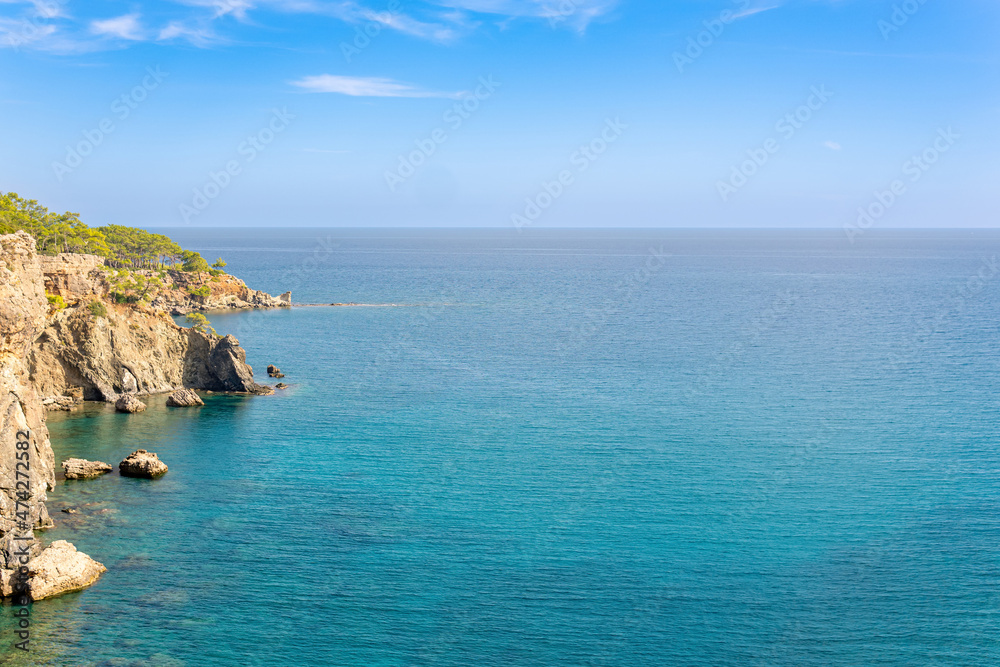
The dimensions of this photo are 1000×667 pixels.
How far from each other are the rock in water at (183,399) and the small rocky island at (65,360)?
0.10 meters

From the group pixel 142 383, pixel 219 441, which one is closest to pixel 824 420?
pixel 219 441

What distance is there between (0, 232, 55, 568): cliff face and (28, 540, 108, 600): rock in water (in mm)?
1843

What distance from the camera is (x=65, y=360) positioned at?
80.8 metres

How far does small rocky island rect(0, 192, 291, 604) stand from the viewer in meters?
43.6

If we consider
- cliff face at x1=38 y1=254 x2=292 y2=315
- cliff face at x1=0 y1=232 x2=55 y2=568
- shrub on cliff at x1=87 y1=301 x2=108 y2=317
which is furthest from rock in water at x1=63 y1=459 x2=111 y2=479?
cliff face at x1=38 y1=254 x2=292 y2=315

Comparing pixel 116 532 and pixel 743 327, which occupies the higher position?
pixel 743 327

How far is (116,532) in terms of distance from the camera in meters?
49.5

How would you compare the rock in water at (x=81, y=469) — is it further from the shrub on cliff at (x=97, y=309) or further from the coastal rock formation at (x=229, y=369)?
the coastal rock formation at (x=229, y=369)

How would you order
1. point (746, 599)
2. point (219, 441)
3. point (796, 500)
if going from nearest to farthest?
point (746, 599) → point (796, 500) → point (219, 441)

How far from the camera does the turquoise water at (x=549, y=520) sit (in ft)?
127

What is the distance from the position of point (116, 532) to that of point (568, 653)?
29553mm

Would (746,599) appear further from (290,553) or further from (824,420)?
(824,420)

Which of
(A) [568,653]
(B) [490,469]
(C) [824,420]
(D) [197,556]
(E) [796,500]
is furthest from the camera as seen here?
(C) [824,420]

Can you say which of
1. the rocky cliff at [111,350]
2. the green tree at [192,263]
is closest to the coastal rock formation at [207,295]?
the green tree at [192,263]
